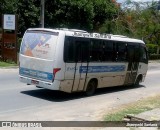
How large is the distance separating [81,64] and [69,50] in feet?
2.99

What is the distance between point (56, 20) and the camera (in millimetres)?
35125

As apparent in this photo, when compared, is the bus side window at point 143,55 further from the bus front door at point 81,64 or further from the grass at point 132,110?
the bus front door at point 81,64

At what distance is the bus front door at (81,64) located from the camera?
1420cm

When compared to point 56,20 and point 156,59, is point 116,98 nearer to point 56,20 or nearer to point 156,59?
point 56,20

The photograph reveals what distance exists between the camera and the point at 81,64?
47.2 feet

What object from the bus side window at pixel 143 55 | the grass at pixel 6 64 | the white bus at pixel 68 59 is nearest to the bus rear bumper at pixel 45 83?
the white bus at pixel 68 59

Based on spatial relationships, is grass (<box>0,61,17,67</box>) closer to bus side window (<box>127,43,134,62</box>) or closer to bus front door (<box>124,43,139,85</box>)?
bus front door (<box>124,43,139,85</box>)

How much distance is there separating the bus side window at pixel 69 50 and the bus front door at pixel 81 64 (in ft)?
0.88

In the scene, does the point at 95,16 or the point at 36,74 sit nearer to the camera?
the point at 36,74

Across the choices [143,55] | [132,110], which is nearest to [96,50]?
[132,110]

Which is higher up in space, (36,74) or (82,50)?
(82,50)

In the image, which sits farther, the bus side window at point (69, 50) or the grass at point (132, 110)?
the bus side window at point (69, 50)

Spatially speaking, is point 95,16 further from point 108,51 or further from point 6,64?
point 108,51

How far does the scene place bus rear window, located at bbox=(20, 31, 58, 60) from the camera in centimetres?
1347
